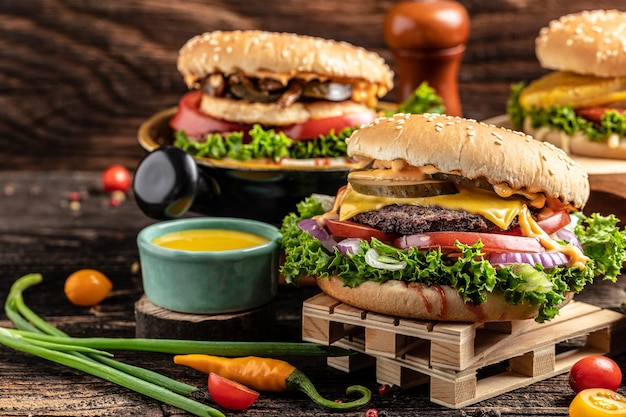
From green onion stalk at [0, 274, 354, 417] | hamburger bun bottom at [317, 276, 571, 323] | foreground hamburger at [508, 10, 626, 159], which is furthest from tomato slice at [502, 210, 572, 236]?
foreground hamburger at [508, 10, 626, 159]

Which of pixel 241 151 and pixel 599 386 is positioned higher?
pixel 241 151

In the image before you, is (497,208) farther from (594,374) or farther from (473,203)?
(594,374)

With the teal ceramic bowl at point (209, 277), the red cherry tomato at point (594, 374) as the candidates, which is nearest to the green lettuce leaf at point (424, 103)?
the teal ceramic bowl at point (209, 277)

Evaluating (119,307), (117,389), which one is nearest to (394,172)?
(117,389)

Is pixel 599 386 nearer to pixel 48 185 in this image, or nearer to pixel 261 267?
pixel 261 267

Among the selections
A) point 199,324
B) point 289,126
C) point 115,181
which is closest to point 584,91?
point 289,126

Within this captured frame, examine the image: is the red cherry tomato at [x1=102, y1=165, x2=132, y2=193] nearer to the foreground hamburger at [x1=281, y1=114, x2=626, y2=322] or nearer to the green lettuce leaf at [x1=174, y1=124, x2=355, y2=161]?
the green lettuce leaf at [x1=174, y1=124, x2=355, y2=161]
